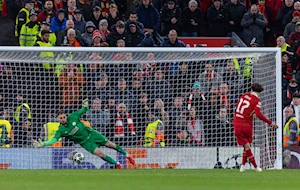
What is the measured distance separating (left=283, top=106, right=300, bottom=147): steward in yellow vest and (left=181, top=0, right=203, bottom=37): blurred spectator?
4.73 meters

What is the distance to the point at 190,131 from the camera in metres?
19.5

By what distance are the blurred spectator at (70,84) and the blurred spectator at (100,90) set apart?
0.26 metres

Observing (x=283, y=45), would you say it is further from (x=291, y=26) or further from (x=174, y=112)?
(x=174, y=112)

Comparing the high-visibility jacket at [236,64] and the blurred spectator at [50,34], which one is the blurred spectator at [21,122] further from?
the high-visibility jacket at [236,64]

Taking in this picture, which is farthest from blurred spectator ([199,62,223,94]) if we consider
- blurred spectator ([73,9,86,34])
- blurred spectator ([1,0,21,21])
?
blurred spectator ([1,0,21,21])

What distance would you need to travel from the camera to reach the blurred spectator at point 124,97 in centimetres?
1958

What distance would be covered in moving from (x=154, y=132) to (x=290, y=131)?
3.15 metres

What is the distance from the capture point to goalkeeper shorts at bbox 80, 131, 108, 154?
18859mm

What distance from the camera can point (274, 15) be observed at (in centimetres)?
2550

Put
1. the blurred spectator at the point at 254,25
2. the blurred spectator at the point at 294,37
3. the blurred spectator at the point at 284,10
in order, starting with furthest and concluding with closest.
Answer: the blurred spectator at the point at 284,10, the blurred spectator at the point at 254,25, the blurred spectator at the point at 294,37

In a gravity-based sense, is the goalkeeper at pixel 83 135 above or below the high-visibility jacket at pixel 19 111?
below

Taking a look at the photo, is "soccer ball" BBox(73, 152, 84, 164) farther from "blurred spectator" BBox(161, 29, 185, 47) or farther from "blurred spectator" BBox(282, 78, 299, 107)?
"blurred spectator" BBox(282, 78, 299, 107)

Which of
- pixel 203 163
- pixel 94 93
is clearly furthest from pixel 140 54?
pixel 203 163

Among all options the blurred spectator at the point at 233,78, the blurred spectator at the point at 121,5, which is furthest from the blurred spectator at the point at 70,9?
the blurred spectator at the point at 233,78
